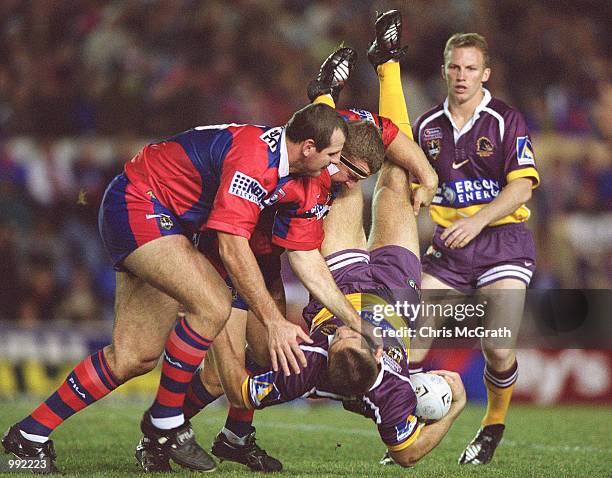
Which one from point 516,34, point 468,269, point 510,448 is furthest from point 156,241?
point 516,34

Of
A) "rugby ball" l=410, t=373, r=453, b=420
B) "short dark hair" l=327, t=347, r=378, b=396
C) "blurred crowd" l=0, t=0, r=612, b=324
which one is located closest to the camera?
"short dark hair" l=327, t=347, r=378, b=396

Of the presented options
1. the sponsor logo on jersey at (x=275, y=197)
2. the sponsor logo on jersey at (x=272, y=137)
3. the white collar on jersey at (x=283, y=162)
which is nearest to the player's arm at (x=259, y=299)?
the sponsor logo on jersey at (x=275, y=197)

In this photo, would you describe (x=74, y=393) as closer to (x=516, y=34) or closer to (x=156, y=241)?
(x=156, y=241)

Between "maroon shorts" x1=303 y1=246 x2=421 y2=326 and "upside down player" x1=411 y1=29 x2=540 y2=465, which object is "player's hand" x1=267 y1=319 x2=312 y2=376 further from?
"upside down player" x1=411 y1=29 x2=540 y2=465

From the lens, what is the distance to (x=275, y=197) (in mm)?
5379

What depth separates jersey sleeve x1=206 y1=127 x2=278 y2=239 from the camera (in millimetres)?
5090

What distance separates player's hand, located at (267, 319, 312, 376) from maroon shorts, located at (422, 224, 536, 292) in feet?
7.33

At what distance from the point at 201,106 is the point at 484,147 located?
20.1ft

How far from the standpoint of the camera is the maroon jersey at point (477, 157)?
22.9 feet

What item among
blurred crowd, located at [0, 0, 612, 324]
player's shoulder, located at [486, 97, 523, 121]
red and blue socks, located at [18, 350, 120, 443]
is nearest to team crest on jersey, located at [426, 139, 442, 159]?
player's shoulder, located at [486, 97, 523, 121]

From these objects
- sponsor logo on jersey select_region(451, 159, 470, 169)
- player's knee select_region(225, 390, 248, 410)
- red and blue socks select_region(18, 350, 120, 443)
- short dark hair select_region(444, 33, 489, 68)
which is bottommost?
player's knee select_region(225, 390, 248, 410)

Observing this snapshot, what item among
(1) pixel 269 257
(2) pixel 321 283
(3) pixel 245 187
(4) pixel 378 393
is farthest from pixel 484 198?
(3) pixel 245 187

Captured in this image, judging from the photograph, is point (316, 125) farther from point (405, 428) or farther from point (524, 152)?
point (524, 152)

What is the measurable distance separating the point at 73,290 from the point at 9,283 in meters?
0.73
